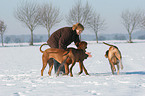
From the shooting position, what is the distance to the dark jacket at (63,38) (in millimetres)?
5902

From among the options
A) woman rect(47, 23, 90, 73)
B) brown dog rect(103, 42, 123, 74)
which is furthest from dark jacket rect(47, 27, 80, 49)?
brown dog rect(103, 42, 123, 74)

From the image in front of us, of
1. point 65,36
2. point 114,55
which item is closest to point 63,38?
point 65,36

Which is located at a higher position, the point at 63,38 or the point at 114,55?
the point at 63,38

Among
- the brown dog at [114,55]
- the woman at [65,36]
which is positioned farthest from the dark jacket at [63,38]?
the brown dog at [114,55]

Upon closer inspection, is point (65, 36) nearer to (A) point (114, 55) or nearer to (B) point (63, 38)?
(B) point (63, 38)

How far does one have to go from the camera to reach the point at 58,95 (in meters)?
3.77

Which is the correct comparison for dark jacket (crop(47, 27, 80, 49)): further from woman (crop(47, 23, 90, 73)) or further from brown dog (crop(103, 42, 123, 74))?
brown dog (crop(103, 42, 123, 74))

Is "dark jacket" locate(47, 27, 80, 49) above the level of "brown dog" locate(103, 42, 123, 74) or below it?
above

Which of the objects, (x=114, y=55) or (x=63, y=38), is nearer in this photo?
(x=63, y=38)

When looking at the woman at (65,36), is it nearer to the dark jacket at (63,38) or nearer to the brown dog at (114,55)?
the dark jacket at (63,38)

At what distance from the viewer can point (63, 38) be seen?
591 cm

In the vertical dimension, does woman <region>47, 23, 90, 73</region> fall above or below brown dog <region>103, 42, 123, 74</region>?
above

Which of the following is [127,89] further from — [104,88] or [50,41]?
[50,41]

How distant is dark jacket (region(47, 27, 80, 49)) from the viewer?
5902 mm
